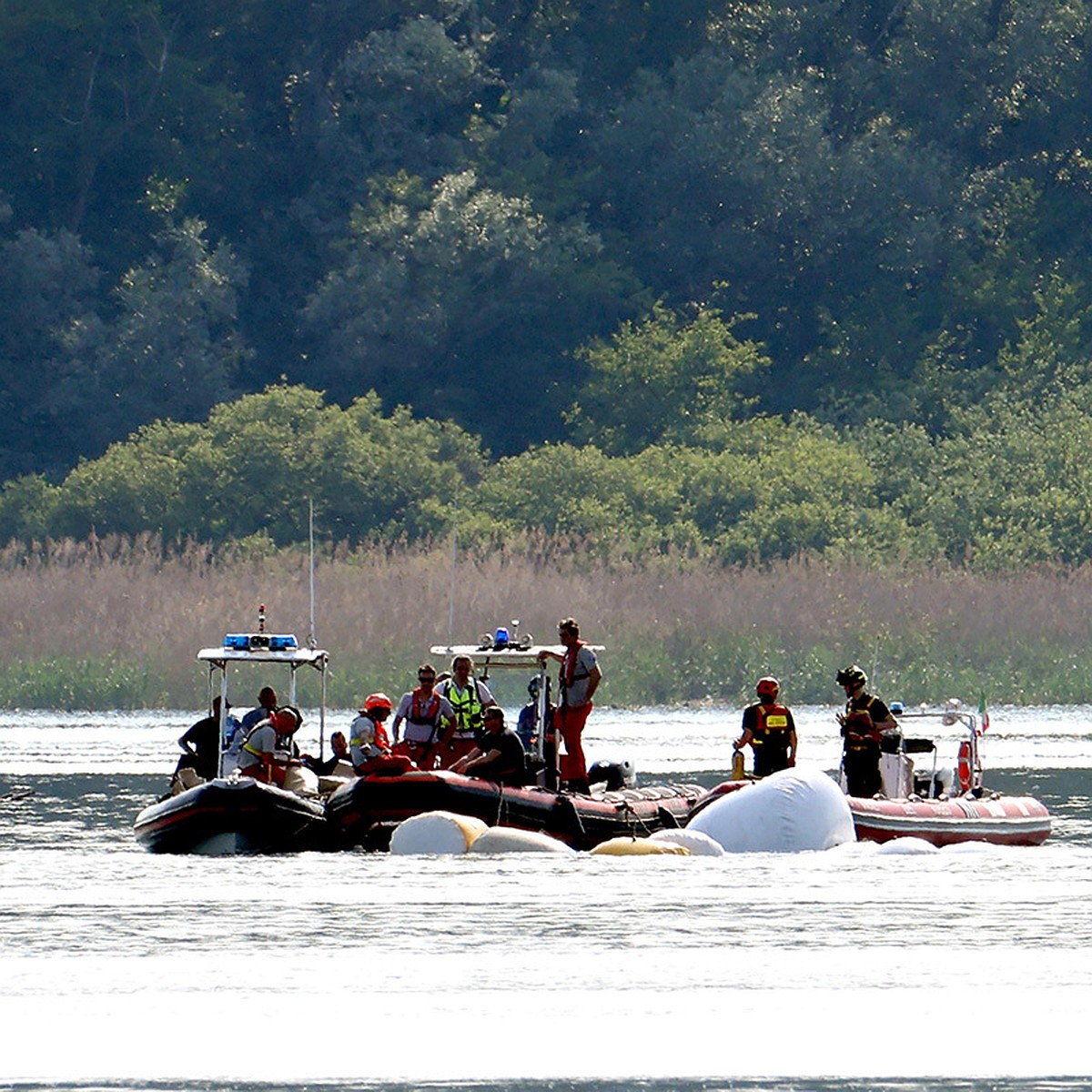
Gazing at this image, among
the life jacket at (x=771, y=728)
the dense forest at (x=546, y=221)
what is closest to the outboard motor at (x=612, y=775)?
the life jacket at (x=771, y=728)

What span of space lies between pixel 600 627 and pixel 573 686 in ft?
67.8

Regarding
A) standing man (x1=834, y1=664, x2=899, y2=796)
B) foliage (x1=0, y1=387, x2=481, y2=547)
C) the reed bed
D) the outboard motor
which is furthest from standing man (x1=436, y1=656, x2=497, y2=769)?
foliage (x1=0, y1=387, x2=481, y2=547)

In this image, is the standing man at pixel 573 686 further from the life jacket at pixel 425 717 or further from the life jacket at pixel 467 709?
the life jacket at pixel 425 717

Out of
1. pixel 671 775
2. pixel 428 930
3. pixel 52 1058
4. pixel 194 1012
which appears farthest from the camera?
pixel 671 775

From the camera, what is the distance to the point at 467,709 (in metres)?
29.0

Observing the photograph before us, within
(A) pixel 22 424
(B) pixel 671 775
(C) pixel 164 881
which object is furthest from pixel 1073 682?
(A) pixel 22 424

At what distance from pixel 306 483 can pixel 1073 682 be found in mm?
19407

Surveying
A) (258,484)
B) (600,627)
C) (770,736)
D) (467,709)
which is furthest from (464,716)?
(258,484)

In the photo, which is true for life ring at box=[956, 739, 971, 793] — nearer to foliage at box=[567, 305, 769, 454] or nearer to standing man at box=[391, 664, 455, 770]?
standing man at box=[391, 664, 455, 770]

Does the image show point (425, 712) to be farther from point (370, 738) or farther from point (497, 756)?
point (497, 756)

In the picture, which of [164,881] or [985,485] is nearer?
[164,881]

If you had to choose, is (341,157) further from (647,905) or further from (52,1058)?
(52,1058)

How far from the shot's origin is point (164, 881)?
88.1ft

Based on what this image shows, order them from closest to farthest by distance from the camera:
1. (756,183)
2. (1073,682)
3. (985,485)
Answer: (1073,682), (985,485), (756,183)
